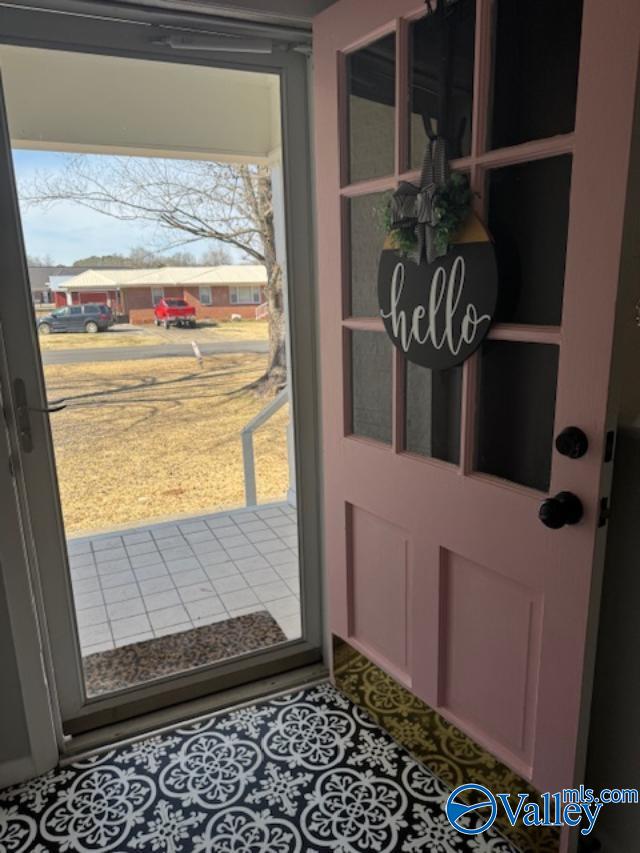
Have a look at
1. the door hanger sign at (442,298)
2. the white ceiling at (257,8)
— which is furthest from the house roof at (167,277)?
the door hanger sign at (442,298)

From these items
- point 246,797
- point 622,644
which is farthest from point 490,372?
point 246,797

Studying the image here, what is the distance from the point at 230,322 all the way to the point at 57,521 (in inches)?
59.1

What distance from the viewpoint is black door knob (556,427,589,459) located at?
1082 mm

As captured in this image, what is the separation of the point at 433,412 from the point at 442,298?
286 millimetres

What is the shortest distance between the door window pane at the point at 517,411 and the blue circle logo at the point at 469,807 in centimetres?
82

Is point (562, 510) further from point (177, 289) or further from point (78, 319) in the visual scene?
point (177, 289)

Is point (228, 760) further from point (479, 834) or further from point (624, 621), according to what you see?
point (624, 621)

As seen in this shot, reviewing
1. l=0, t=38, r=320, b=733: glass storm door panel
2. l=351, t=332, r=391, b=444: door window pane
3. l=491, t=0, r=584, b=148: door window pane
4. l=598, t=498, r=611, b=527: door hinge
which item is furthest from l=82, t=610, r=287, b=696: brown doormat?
l=491, t=0, r=584, b=148: door window pane

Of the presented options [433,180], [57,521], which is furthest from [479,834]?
[433,180]

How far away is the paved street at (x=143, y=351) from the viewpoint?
2166mm

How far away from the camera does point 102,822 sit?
5.04 feet

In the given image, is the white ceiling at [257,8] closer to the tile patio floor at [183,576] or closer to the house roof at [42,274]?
the house roof at [42,274]

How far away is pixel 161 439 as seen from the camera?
3.31 meters

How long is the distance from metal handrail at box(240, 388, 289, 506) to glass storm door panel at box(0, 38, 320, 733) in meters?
0.01
